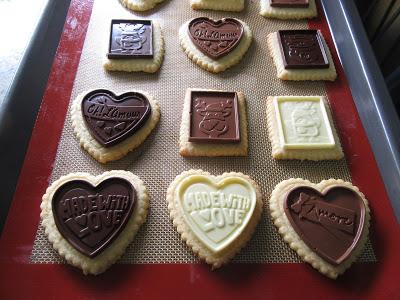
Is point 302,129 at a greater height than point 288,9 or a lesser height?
lesser

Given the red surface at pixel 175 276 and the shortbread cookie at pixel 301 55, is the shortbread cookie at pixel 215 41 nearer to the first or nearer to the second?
the shortbread cookie at pixel 301 55

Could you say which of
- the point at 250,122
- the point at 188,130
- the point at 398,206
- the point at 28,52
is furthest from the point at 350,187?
the point at 28,52

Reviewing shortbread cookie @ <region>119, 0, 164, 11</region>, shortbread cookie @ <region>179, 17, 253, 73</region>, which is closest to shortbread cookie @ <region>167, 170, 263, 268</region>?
shortbread cookie @ <region>179, 17, 253, 73</region>

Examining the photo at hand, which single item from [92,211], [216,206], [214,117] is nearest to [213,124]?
[214,117]

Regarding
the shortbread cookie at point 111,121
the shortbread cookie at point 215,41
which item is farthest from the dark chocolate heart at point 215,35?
the shortbread cookie at point 111,121

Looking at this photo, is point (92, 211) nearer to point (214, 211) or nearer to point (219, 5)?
point (214, 211)

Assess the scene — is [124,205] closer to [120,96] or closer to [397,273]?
[120,96]

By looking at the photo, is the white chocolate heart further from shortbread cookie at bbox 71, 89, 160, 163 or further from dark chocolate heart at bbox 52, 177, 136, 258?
shortbread cookie at bbox 71, 89, 160, 163
